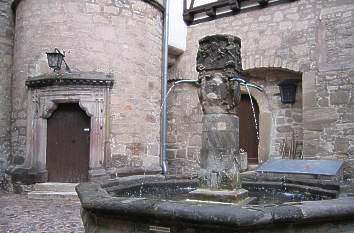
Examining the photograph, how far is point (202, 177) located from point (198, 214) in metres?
1.12

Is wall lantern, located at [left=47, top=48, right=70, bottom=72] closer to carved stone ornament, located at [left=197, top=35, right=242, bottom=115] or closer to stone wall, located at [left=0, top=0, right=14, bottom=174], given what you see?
stone wall, located at [left=0, top=0, right=14, bottom=174]

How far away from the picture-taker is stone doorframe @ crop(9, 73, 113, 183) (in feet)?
25.8

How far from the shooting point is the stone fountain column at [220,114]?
364 centimetres

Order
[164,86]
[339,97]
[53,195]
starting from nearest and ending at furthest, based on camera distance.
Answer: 1. [53,195]
2. [339,97]
3. [164,86]

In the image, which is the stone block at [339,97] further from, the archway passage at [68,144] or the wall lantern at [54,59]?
the wall lantern at [54,59]

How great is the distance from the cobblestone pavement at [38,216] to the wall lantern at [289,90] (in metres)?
4.90

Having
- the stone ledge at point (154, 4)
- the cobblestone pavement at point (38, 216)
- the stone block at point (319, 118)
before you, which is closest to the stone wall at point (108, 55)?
the stone ledge at point (154, 4)

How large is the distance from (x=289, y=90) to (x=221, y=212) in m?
6.57

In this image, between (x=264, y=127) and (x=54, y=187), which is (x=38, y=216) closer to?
(x=54, y=187)

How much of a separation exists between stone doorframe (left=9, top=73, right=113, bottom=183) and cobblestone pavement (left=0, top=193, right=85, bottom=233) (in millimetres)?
832

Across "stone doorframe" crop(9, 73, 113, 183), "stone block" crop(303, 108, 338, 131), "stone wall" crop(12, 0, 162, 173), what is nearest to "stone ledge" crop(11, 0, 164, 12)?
"stone wall" crop(12, 0, 162, 173)

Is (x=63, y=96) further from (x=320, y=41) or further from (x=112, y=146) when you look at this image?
(x=320, y=41)

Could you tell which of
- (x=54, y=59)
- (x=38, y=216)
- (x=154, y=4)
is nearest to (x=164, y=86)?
(x=154, y=4)

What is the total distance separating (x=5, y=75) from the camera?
9008mm
